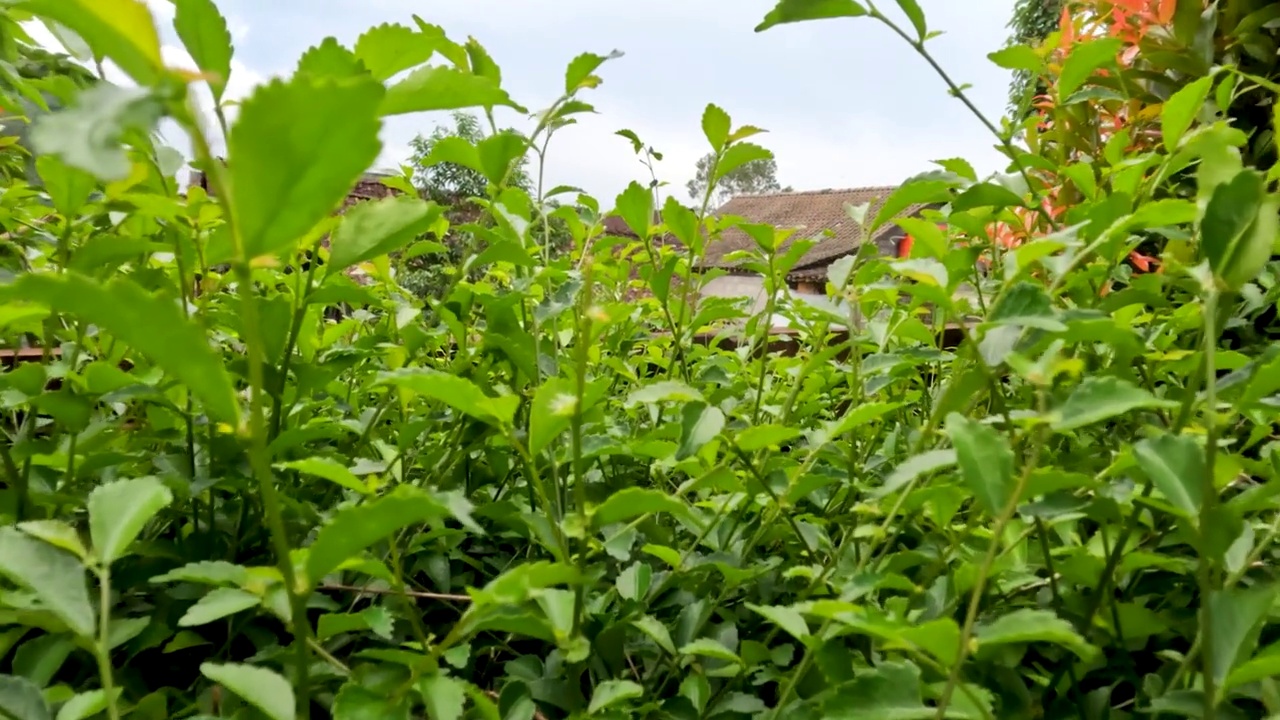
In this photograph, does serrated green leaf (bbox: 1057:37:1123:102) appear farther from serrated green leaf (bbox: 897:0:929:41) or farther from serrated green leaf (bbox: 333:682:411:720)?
serrated green leaf (bbox: 333:682:411:720)

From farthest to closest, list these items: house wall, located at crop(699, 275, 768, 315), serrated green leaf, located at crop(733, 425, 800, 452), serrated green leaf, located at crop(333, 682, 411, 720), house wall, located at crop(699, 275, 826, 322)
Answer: house wall, located at crop(699, 275, 768, 315) < house wall, located at crop(699, 275, 826, 322) < serrated green leaf, located at crop(733, 425, 800, 452) < serrated green leaf, located at crop(333, 682, 411, 720)

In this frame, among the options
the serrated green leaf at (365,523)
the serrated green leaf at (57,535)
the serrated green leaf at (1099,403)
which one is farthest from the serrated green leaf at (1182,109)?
the serrated green leaf at (57,535)

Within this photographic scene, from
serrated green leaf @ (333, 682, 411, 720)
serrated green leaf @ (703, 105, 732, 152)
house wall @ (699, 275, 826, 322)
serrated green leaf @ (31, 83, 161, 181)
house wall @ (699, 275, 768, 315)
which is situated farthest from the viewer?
house wall @ (699, 275, 768, 315)

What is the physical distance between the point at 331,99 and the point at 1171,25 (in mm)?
996

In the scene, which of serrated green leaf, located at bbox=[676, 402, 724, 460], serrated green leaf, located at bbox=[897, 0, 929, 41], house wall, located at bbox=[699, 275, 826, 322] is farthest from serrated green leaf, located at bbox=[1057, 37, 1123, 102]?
serrated green leaf, located at bbox=[676, 402, 724, 460]

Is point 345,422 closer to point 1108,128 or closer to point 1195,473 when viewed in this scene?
point 1195,473

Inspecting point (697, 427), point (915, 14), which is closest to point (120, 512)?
point (697, 427)

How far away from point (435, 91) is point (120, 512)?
0.21 metres

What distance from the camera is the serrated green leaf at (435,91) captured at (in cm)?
28

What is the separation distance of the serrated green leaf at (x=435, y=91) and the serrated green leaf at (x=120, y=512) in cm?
18

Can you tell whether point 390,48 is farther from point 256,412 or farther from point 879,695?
point 879,695

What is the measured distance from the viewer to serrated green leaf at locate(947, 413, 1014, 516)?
0.27 m

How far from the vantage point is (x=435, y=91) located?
29cm

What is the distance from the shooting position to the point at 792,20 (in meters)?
0.40
